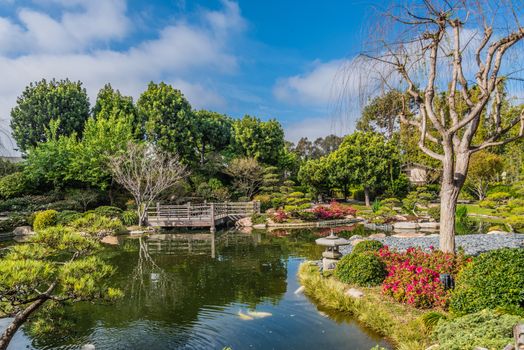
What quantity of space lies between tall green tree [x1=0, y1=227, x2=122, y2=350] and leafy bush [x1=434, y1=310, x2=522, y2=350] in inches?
162

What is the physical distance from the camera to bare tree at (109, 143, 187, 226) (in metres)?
21.6

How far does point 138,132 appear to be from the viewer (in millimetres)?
27922

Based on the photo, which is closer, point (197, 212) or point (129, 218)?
point (129, 218)

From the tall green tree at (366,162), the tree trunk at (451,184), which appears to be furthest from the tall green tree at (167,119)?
the tree trunk at (451,184)

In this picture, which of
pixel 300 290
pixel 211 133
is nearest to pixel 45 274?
pixel 300 290

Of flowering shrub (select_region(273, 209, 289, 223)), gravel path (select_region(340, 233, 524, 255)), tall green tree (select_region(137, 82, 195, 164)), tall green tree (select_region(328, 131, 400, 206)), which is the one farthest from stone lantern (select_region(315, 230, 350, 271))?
tall green tree (select_region(328, 131, 400, 206))

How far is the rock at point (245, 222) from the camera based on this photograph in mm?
23337

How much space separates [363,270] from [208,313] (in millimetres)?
3471

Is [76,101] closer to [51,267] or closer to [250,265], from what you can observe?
[250,265]

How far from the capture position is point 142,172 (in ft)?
73.5

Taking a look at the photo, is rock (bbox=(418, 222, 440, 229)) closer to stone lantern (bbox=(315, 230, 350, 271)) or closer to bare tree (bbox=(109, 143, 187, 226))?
stone lantern (bbox=(315, 230, 350, 271))

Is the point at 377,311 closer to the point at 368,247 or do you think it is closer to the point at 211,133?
the point at 368,247

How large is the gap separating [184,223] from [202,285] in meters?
12.4

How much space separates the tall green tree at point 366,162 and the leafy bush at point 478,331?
26.3 m
